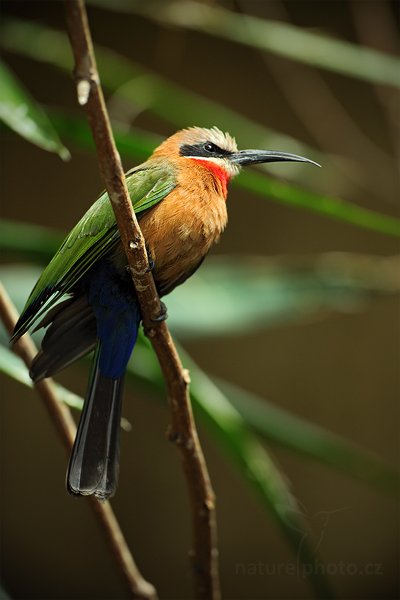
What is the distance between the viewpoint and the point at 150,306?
84 centimetres

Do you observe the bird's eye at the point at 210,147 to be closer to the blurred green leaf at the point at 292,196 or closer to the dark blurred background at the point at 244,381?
the blurred green leaf at the point at 292,196

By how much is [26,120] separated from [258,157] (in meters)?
0.26

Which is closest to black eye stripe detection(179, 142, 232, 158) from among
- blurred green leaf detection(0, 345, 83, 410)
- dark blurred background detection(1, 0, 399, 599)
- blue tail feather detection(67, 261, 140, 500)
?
blue tail feather detection(67, 261, 140, 500)

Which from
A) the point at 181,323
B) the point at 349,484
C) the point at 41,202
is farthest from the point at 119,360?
the point at 349,484

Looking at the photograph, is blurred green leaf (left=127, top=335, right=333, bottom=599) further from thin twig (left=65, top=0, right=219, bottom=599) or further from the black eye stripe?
the black eye stripe

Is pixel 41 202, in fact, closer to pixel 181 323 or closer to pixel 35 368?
pixel 181 323

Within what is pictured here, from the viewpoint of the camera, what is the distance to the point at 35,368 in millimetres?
903

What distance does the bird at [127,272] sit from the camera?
90cm

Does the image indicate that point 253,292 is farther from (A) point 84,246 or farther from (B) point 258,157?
(A) point 84,246

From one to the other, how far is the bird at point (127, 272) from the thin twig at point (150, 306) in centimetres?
5

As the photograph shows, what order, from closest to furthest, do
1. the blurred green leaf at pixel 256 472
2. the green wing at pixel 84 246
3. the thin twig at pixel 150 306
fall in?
the thin twig at pixel 150 306, the green wing at pixel 84 246, the blurred green leaf at pixel 256 472

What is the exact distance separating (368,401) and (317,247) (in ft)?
1.81

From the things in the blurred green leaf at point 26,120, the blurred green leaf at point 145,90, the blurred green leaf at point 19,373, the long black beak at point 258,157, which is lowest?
the blurred green leaf at point 19,373

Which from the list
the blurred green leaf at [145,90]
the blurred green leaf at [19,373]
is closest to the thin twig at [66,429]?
the blurred green leaf at [19,373]
